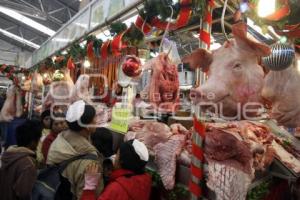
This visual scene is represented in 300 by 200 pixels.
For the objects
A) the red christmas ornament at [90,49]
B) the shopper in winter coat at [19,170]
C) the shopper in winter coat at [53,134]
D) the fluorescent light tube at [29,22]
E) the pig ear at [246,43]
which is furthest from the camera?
the fluorescent light tube at [29,22]

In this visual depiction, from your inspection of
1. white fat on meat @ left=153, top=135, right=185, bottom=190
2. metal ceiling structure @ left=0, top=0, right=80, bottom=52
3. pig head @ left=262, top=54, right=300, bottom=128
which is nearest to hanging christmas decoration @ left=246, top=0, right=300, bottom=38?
pig head @ left=262, top=54, right=300, bottom=128

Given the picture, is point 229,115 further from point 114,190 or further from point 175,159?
point 114,190

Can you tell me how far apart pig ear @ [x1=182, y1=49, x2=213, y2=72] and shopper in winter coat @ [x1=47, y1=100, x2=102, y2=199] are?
104cm

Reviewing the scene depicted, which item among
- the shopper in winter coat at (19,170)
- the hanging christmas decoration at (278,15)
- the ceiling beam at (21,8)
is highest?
the ceiling beam at (21,8)

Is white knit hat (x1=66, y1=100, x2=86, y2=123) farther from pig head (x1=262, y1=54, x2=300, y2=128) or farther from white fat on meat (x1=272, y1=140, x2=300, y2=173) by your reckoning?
white fat on meat (x1=272, y1=140, x2=300, y2=173)

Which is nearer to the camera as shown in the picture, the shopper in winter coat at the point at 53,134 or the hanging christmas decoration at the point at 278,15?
the hanging christmas decoration at the point at 278,15

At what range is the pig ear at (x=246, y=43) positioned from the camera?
163cm

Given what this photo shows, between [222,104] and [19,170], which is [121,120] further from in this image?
[222,104]

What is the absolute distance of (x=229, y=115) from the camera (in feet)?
5.86

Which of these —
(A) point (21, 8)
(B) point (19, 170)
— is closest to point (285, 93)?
(B) point (19, 170)

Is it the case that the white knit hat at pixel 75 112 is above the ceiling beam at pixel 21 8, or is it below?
below

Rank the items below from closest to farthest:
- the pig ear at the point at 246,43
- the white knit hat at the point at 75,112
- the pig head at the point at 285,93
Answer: the pig ear at the point at 246,43 → the pig head at the point at 285,93 → the white knit hat at the point at 75,112

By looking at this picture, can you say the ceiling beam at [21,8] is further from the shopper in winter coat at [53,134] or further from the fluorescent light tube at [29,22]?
the shopper in winter coat at [53,134]

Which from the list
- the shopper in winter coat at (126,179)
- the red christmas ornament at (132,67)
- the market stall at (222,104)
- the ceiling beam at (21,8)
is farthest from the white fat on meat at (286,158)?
the ceiling beam at (21,8)
